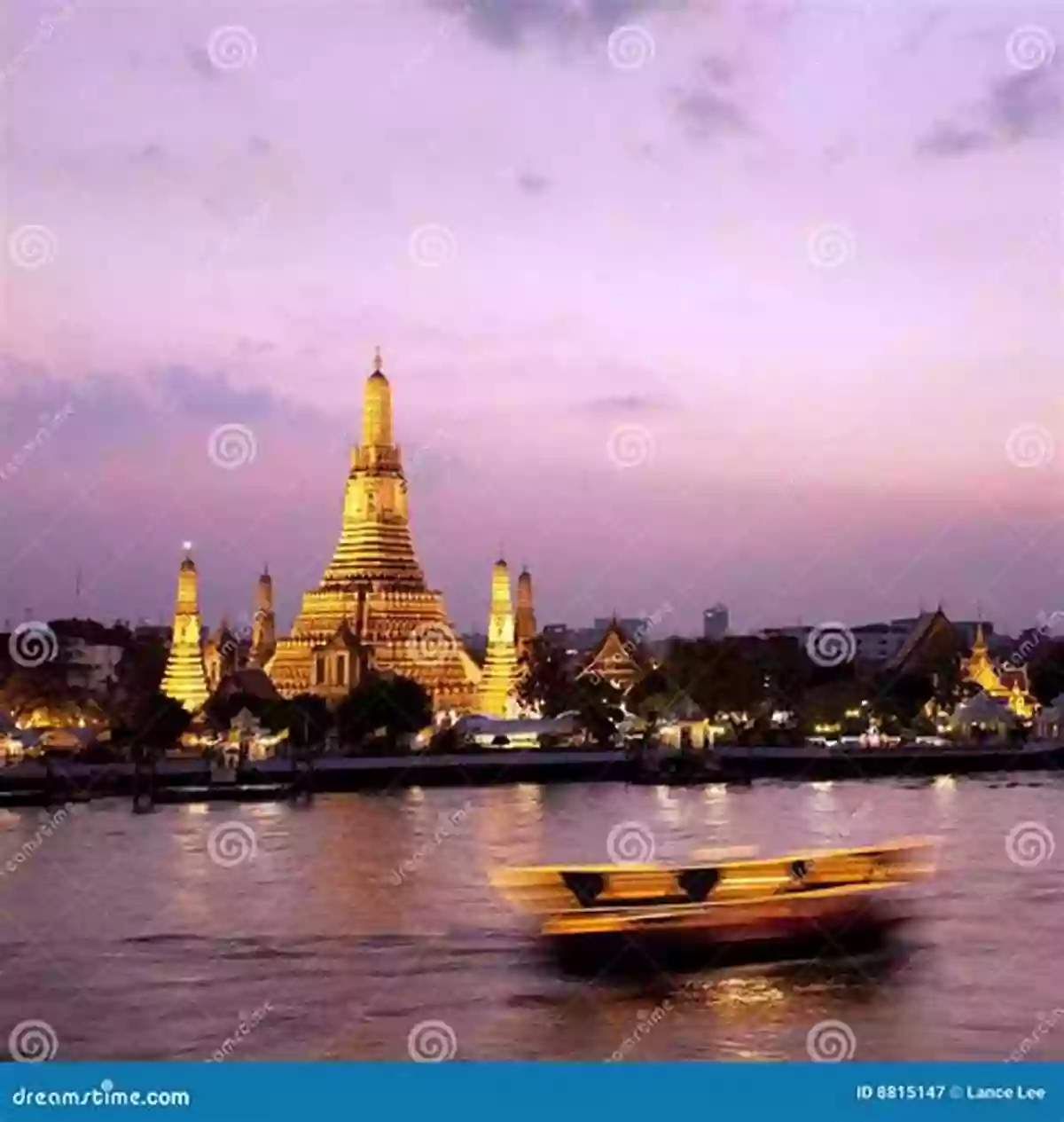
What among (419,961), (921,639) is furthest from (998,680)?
(419,961)

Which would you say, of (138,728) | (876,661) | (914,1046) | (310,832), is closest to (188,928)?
(914,1046)

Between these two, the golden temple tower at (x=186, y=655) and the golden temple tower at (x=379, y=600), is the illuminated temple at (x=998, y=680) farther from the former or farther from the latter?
the golden temple tower at (x=186, y=655)

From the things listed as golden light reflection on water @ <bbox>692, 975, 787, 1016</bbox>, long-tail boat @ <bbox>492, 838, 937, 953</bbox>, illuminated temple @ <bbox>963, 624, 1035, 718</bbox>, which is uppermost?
illuminated temple @ <bbox>963, 624, 1035, 718</bbox>

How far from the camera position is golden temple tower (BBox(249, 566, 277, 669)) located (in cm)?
1343

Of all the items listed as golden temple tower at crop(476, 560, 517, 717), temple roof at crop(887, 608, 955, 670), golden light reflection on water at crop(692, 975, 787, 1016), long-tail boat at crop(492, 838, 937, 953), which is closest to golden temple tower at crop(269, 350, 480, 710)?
golden temple tower at crop(476, 560, 517, 717)

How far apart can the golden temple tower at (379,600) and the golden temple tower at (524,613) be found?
0.82 meters

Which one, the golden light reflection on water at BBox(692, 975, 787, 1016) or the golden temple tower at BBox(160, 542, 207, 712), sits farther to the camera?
the golden temple tower at BBox(160, 542, 207, 712)

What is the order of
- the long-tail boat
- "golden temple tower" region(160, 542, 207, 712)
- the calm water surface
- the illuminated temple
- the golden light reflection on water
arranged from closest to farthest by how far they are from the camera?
the calm water surface
the golden light reflection on water
the long-tail boat
"golden temple tower" region(160, 542, 207, 712)
the illuminated temple

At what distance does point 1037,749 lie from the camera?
1164cm

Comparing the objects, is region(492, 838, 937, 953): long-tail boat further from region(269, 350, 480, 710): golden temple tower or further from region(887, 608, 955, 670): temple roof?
region(887, 608, 955, 670): temple roof

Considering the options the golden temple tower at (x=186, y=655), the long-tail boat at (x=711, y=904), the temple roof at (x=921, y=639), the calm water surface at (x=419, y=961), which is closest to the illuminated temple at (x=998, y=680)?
the temple roof at (x=921, y=639)

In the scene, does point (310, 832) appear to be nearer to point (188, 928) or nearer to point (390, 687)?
point (188, 928)

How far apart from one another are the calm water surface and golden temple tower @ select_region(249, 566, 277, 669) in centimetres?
636

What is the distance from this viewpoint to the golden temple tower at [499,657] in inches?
480
